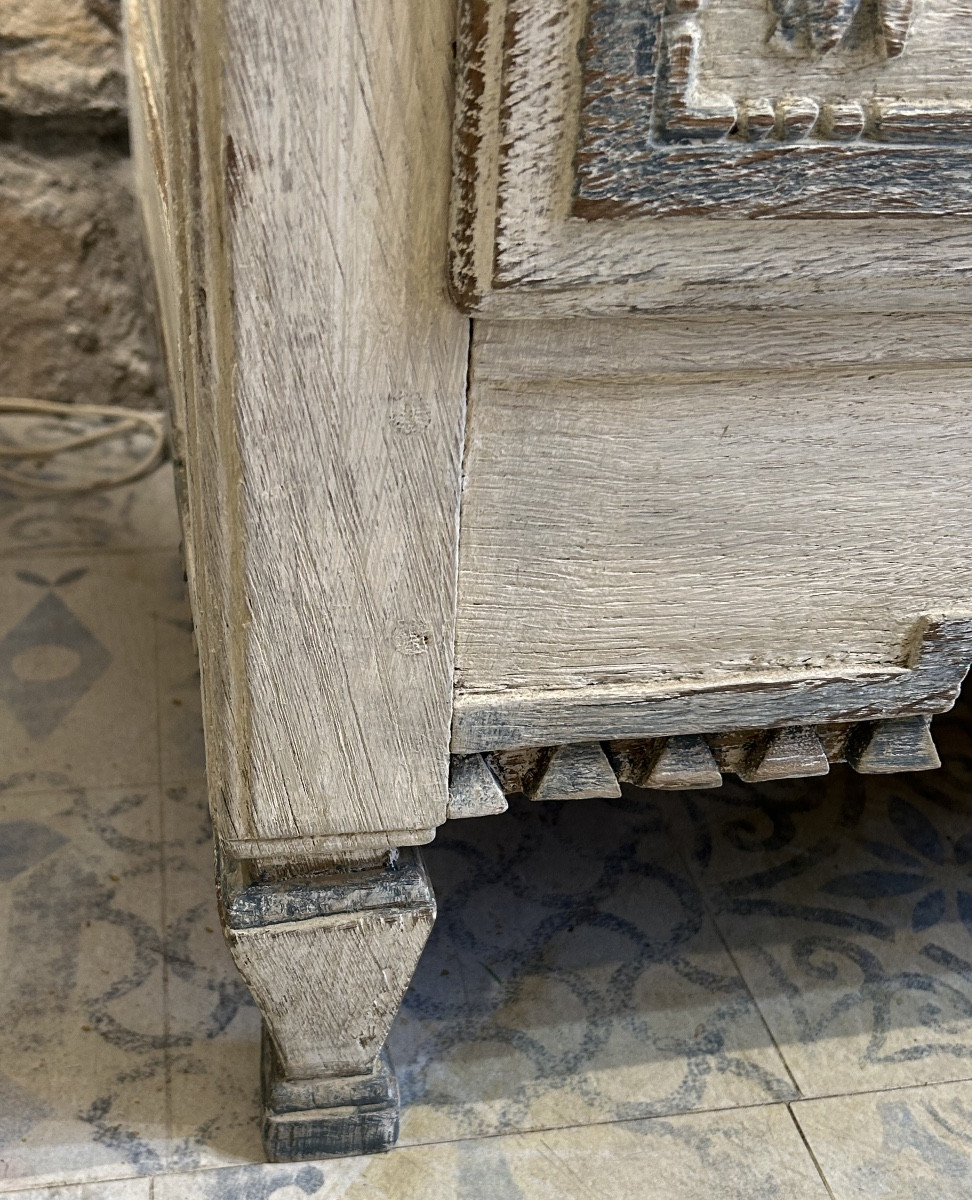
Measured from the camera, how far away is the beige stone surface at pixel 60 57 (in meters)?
1.29

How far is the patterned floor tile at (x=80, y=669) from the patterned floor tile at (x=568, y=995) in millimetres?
301

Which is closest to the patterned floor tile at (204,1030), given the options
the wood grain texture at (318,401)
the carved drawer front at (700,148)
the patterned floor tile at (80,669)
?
the patterned floor tile at (80,669)

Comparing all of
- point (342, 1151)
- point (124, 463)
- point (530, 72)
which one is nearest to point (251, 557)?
point (530, 72)

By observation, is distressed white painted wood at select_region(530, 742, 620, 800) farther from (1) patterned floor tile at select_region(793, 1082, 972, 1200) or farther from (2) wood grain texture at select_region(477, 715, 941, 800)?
(1) patterned floor tile at select_region(793, 1082, 972, 1200)

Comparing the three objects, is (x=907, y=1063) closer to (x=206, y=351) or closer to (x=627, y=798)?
(x=627, y=798)

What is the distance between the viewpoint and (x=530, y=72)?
0.38 m

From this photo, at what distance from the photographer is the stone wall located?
4.30 ft

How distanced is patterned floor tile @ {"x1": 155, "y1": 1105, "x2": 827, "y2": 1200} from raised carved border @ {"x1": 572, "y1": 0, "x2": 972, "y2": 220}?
1.79 ft

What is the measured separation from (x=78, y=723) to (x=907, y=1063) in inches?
28.0

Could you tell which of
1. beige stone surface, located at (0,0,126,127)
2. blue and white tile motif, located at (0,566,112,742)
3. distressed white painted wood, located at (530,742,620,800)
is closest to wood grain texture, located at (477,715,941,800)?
distressed white painted wood, located at (530,742,620,800)

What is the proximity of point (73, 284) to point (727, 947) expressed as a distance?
3.53 ft

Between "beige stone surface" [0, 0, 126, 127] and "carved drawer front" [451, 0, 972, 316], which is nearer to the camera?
"carved drawer front" [451, 0, 972, 316]

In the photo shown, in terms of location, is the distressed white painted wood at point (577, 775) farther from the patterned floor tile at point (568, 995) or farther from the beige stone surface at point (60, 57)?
the beige stone surface at point (60, 57)

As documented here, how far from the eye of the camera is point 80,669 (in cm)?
111
